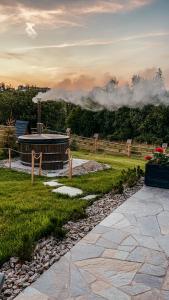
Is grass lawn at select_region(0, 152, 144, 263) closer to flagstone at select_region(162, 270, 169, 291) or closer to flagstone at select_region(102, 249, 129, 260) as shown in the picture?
flagstone at select_region(102, 249, 129, 260)

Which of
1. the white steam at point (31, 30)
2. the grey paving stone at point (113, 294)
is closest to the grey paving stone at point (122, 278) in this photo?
the grey paving stone at point (113, 294)

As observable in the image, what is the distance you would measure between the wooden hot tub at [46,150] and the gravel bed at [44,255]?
7.12m

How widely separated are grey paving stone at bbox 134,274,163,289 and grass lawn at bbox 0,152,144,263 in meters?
1.77

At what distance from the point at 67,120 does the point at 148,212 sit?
101 ft

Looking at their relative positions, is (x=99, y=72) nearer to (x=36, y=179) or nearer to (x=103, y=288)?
(x=36, y=179)

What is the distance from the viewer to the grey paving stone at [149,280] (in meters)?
4.13

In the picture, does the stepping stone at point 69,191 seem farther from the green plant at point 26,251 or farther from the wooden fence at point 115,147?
the wooden fence at point 115,147

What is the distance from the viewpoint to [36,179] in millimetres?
11617

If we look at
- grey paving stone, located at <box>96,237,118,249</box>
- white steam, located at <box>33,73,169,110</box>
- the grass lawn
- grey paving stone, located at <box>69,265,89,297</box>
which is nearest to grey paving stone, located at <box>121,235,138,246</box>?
grey paving stone, located at <box>96,237,118,249</box>

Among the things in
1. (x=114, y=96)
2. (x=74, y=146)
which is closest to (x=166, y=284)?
(x=74, y=146)

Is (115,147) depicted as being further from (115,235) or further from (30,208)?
(115,235)

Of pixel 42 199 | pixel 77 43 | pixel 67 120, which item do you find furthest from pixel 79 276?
pixel 67 120

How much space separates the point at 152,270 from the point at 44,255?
1.54 metres

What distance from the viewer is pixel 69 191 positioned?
8945 millimetres
